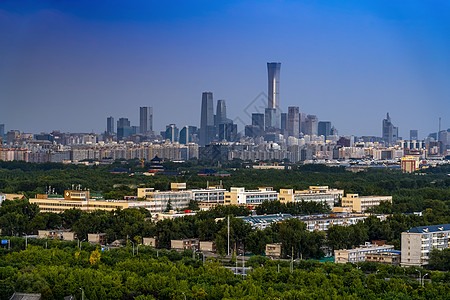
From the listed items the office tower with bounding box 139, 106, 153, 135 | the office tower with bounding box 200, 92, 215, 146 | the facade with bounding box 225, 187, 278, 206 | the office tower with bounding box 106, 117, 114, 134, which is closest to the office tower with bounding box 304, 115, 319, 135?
the office tower with bounding box 200, 92, 215, 146

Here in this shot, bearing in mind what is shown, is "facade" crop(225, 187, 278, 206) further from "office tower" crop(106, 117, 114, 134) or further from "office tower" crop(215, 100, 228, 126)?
"office tower" crop(106, 117, 114, 134)

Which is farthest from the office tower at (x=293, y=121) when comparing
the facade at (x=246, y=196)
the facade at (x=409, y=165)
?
the facade at (x=246, y=196)

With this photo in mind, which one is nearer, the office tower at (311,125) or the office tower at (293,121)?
the office tower at (293,121)

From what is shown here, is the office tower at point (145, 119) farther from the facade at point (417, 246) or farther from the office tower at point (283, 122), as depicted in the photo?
the facade at point (417, 246)

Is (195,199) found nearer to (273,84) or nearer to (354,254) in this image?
(354,254)

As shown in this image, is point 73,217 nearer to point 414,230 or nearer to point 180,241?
point 180,241

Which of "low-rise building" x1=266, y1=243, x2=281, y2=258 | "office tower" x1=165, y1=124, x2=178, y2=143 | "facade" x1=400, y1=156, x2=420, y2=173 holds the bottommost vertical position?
"low-rise building" x1=266, y1=243, x2=281, y2=258

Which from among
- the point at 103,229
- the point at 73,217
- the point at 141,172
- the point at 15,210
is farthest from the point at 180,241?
the point at 141,172
